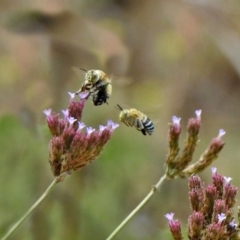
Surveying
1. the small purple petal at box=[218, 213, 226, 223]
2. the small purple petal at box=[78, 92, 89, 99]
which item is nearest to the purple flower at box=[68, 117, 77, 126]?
the small purple petal at box=[78, 92, 89, 99]

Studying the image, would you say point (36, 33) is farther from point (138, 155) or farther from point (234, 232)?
point (234, 232)

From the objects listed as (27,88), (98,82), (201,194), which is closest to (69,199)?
(27,88)

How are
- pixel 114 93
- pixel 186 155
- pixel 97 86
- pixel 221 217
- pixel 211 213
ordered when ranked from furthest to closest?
pixel 114 93, pixel 97 86, pixel 186 155, pixel 211 213, pixel 221 217

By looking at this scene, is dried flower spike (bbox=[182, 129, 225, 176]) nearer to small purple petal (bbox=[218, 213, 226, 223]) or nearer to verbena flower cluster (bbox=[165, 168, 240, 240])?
verbena flower cluster (bbox=[165, 168, 240, 240])

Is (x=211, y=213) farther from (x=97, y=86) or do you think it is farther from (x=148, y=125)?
(x=97, y=86)

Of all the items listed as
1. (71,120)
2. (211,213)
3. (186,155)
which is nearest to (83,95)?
(71,120)

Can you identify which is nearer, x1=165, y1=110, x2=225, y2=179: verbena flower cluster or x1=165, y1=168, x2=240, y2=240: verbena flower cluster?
x1=165, y1=168, x2=240, y2=240: verbena flower cluster
